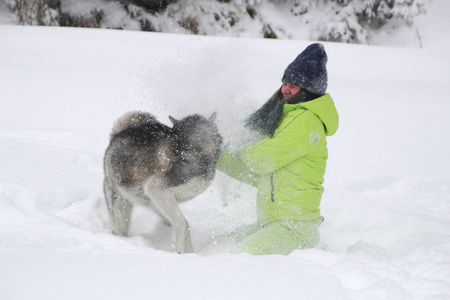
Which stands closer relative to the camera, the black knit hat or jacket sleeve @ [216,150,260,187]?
the black knit hat

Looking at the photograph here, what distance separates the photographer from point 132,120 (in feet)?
11.4

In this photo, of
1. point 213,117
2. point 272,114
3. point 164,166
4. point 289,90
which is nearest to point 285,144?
point 272,114

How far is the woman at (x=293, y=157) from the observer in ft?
9.18

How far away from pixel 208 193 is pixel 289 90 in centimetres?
157

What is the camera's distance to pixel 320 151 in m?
2.98

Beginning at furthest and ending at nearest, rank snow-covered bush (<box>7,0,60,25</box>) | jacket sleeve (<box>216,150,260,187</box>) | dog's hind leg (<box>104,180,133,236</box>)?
1. snow-covered bush (<box>7,0,60,25</box>)
2. dog's hind leg (<box>104,180,133,236</box>)
3. jacket sleeve (<box>216,150,260,187</box>)

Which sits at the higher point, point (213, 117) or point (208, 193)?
point (213, 117)

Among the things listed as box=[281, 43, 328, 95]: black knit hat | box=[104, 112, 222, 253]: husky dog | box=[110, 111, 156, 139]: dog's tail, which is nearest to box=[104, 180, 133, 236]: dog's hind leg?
box=[104, 112, 222, 253]: husky dog

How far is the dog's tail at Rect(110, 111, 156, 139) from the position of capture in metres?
3.42

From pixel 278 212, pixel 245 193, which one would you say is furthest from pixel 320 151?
pixel 245 193

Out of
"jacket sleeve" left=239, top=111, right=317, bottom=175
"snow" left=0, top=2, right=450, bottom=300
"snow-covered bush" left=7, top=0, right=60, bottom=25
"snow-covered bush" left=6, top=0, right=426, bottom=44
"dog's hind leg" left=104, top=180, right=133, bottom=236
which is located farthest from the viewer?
"snow-covered bush" left=6, top=0, right=426, bottom=44

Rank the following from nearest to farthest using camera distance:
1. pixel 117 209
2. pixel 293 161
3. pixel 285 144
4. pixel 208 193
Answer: pixel 285 144, pixel 293 161, pixel 117 209, pixel 208 193

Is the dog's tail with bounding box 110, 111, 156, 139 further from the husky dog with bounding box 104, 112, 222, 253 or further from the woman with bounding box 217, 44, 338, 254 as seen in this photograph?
the woman with bounding box 217, 44, 338, 254

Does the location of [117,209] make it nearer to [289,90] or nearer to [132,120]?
[132,120]
